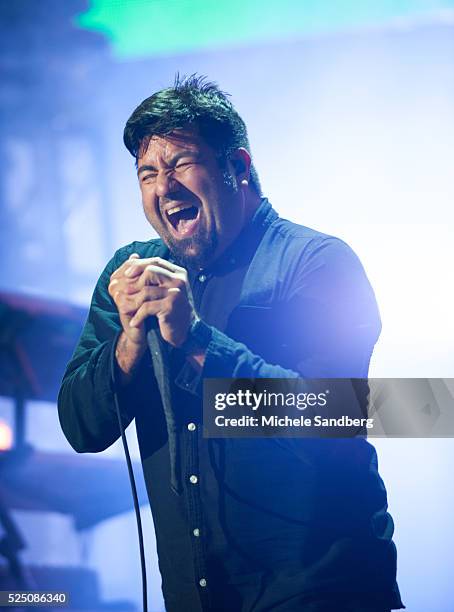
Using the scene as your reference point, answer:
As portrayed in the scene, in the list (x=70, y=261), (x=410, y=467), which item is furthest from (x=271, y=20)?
(x=410, y=467)

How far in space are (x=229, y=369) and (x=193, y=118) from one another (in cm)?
64

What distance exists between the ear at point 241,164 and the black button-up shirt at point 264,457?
9cm

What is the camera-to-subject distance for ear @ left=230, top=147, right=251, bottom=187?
2.25 m

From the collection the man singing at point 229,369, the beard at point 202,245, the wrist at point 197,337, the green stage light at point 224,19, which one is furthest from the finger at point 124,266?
the green stage light at point 224,19

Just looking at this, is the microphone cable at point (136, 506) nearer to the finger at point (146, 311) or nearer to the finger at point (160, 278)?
the finger at point (146, 311)

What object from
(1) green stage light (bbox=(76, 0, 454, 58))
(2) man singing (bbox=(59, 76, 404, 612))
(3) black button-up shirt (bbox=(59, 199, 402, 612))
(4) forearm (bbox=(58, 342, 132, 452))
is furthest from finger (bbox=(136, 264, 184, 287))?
(1) green stage light (bbox=(76, 0, 454, 58))

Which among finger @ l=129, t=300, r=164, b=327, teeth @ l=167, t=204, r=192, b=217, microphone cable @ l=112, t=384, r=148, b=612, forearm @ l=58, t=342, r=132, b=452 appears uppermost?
teeth @ l=167, t=204, r=192, b=217

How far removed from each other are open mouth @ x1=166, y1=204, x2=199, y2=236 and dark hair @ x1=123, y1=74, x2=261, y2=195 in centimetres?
15

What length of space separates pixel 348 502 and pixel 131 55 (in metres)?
1.33

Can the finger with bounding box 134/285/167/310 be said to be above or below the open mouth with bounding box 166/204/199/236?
below

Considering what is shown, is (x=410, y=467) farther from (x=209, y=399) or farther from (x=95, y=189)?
(x=95, y=189)

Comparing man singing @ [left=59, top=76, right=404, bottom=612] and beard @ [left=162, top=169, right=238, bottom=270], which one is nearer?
man singing @ [left=59, top=76, right=404, bottom=612]

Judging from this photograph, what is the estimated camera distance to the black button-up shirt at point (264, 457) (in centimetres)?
209

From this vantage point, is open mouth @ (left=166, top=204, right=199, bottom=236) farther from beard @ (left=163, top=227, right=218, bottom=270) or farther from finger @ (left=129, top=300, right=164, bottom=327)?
finger @ (left=129, top=300, right=164, bottom=327)
